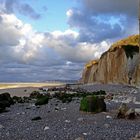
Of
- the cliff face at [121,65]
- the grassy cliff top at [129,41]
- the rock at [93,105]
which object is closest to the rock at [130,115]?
the rock at [93,105]

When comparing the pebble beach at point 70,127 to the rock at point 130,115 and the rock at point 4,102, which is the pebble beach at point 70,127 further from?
the rock at point 4,102

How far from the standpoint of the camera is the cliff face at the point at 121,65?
49.5 meters

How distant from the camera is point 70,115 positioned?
49.0 ft

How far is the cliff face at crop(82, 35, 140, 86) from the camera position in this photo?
162 feet

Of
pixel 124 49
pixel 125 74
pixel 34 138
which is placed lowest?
pixel 34 138

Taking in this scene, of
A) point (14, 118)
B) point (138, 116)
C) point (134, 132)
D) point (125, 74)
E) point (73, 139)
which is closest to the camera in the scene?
point (73, 139)

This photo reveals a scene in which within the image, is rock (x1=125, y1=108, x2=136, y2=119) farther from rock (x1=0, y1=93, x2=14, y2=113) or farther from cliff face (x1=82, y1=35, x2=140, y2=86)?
cliff face (x1=82, y1=35, x2=140, y2=86)

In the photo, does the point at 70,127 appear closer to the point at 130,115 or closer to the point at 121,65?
the point at 130,115

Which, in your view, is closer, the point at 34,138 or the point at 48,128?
the point at 34,138

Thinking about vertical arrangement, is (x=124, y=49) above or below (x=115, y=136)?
above

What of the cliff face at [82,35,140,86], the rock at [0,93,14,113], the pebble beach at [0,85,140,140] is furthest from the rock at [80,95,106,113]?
the cliff face at [82,35,140,86]

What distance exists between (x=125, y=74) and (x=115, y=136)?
136 feet

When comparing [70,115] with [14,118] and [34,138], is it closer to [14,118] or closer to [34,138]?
[14,118]

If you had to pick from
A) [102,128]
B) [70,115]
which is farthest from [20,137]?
[70,115]
